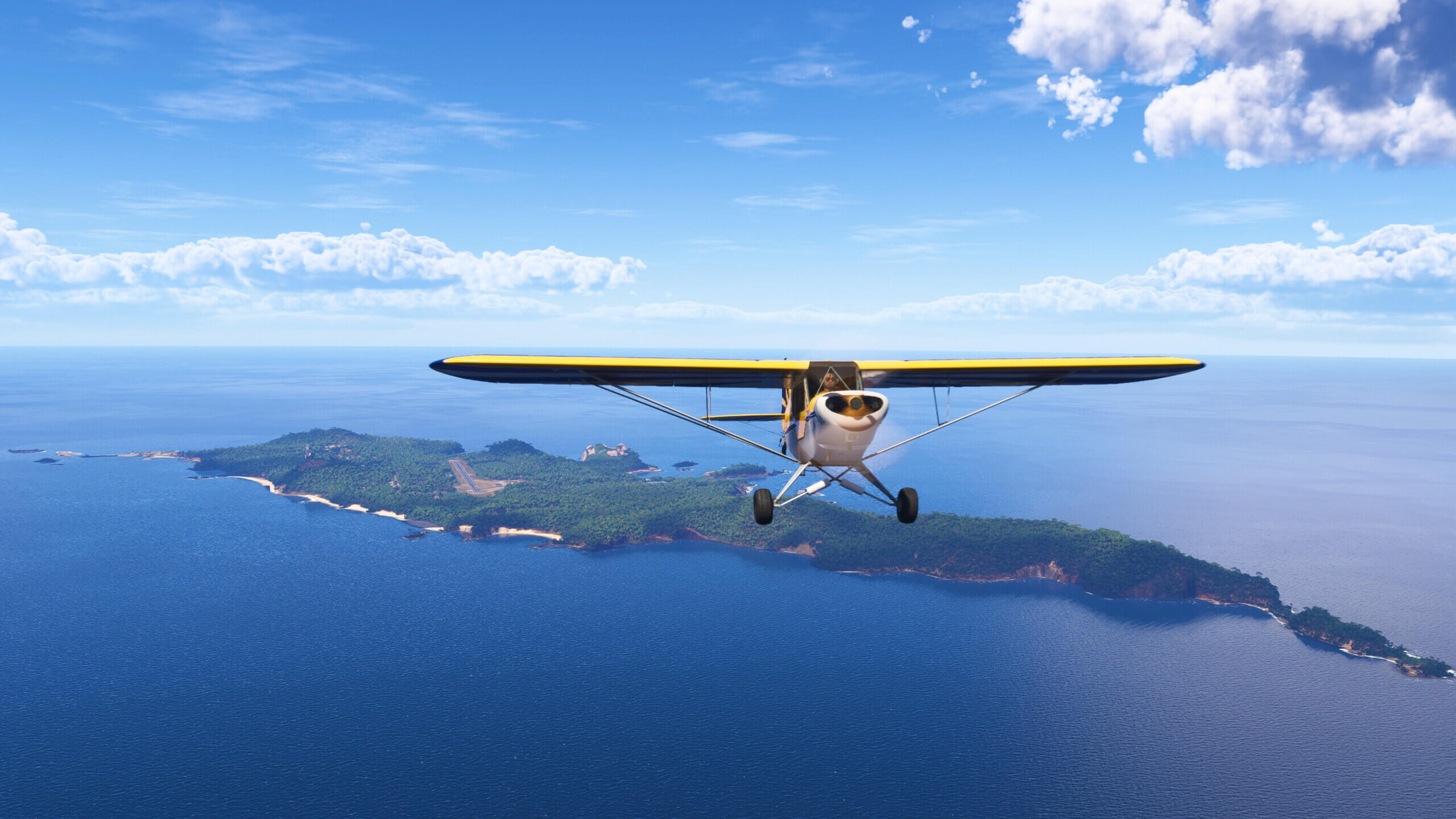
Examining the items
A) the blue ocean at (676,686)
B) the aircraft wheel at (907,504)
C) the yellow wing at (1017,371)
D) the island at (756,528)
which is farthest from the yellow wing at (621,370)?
the island at (756,528)

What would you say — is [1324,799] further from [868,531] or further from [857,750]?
[868,531]

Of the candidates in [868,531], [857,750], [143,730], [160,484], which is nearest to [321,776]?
[143,730]

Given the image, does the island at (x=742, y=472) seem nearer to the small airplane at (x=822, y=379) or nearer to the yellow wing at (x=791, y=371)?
the yellow wing at (x=791, y=371)

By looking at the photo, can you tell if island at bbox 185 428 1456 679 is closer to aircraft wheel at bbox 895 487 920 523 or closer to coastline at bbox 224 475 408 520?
coastline at bbox 224 475 408 520

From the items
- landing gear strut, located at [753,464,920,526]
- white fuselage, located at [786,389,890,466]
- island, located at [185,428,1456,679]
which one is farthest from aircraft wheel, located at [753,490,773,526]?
island, located at [185,428,1456,679]

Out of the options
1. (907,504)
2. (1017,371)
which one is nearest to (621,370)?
(907,504)

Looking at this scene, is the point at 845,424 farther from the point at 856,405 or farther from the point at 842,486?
the point at 842,486
